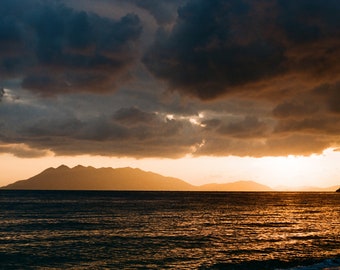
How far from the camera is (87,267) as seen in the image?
3944 centimetres

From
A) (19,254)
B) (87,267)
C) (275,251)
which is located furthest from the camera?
(275,251)

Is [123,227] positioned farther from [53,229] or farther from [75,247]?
[75,247]

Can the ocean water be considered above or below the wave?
above

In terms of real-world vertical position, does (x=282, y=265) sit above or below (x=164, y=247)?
below

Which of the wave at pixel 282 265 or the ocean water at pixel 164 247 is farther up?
the ocean water at pixel 164 247

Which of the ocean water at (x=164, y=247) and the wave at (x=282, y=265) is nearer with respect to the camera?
the wave at (x=282, y=265)

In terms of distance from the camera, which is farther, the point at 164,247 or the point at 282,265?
the point at 164,247

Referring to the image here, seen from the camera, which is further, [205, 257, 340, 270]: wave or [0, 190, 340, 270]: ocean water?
[0, 190, 340, 270]: ocean water

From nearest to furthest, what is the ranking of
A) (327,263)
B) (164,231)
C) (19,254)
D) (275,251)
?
(327,263), (19,254), (275,251), (164,231)

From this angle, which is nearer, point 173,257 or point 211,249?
point 173,257

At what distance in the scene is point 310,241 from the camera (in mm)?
58344

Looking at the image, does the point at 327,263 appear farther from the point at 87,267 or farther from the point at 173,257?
the point at 87,267

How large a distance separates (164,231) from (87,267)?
27.7m

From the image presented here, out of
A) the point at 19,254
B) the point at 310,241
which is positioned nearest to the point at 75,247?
the point at 19,254
